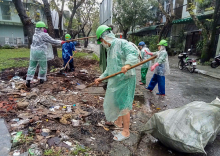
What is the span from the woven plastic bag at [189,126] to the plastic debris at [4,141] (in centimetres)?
183

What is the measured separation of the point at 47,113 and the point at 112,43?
5.34 ft

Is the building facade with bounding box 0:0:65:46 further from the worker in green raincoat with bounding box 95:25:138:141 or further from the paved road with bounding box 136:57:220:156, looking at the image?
the worker in green raincoat with bounding box 95:25:138:141

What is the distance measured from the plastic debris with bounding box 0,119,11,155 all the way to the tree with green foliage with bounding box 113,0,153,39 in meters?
17.7

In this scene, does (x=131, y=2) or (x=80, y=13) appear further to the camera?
(x=80, y=13)

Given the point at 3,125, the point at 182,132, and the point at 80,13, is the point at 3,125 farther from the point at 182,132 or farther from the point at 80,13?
the point at 80,13

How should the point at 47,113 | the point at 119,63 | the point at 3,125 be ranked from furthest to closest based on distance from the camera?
1. the point at 47,113
2. the point at 3,125
3. the point at 119,63

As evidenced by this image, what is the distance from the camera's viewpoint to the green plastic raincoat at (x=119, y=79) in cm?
212

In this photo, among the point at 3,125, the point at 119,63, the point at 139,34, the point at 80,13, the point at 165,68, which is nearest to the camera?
the point at 119,63

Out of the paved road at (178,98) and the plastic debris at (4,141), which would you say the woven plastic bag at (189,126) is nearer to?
the paved road at (178,98)

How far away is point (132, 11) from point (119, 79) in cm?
1734

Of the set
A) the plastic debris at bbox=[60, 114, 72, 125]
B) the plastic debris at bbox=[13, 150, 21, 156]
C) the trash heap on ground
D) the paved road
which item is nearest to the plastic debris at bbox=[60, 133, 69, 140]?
the trash heap on ground

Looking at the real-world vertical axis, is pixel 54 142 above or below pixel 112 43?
below

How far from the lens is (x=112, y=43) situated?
216 centimetres

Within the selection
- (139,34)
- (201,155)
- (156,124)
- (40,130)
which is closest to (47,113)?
(40,130)
